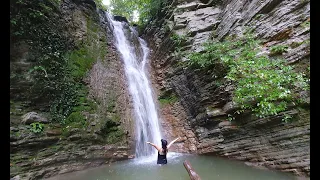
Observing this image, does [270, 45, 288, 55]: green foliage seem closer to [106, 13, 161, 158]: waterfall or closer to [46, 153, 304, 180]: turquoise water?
[46, 153, 304, 180]: turquoise water

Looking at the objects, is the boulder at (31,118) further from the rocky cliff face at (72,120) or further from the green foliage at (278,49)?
the green foliage at (278,49)

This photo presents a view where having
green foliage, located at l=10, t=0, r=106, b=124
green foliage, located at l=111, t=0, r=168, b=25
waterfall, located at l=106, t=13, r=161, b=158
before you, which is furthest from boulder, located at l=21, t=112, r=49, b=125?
green foliage, located at l=111, t=0, r=168, b=25

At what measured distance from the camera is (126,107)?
9.98 metres

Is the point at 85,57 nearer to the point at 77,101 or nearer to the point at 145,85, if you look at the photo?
the point at 77,101

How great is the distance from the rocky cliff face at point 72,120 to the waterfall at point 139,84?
53 centimetres

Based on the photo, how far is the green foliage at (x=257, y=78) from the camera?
589cm

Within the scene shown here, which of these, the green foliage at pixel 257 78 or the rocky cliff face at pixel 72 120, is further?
the rocky cliff face at pixel 72 120

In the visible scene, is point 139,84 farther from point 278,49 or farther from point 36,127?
point 278,49

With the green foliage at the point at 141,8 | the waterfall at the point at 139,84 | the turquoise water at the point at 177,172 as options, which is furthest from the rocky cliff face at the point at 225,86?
the green foliage at the point at 141,8

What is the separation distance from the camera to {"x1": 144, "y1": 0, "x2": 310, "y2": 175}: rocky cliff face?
224 inches

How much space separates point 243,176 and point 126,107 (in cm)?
622

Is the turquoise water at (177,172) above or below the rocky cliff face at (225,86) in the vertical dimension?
below

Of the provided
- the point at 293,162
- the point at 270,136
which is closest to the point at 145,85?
the point at 270,136

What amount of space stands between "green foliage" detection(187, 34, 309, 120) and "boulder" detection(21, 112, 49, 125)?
666 cm
